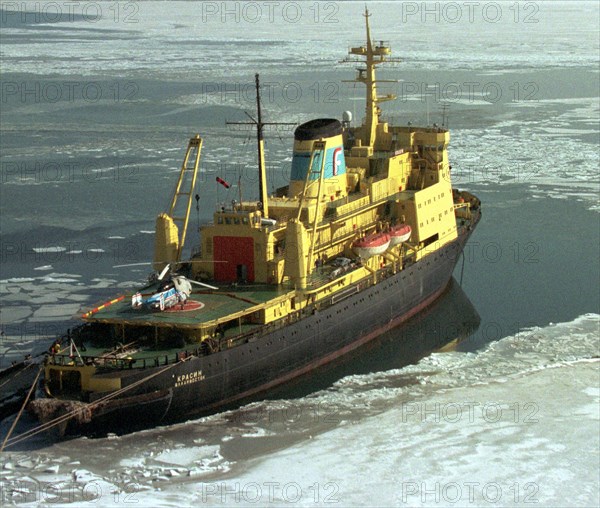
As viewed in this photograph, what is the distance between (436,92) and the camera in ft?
168

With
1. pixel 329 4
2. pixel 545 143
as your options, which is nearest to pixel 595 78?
pixel 545 143

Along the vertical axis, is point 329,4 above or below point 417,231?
above

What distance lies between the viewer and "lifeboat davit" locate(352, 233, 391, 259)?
77.1ft

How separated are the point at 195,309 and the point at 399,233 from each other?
6.19 meters

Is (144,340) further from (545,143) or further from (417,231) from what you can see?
(545,143)

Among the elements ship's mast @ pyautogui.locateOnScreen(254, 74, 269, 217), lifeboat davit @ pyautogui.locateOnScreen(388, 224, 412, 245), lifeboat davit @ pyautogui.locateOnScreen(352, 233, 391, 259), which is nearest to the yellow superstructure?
ship's mast @ pyautogui.locateOnScreen(254, 74, 269, 217)

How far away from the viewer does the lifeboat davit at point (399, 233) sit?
2468cm

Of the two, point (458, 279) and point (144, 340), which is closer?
point (144, 340)

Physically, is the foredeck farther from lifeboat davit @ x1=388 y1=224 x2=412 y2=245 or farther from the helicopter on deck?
lifeboat davit @ x1=388 y1=224 x2=412 y2=245

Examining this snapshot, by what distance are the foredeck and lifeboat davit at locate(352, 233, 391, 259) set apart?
2.34 meters

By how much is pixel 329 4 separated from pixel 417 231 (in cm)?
8414

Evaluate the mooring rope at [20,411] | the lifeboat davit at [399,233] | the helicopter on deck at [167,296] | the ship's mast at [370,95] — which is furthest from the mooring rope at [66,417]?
the ship's mast at [370,95]

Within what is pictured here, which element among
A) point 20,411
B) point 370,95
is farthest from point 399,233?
point 20,411

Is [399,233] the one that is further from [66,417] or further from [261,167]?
[66,417]
